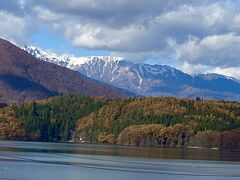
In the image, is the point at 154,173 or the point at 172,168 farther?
the point at 172,168

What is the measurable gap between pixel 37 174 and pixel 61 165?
2078 centimetres

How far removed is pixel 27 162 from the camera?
125 metres

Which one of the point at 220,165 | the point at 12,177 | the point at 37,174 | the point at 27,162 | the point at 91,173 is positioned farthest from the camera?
the point at 220,165

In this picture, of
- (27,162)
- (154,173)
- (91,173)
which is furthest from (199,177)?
(27,162)

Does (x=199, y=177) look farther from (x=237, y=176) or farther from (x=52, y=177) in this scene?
(x=52, y=177)

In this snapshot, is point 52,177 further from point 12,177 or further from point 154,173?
point 154,173

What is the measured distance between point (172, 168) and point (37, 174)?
32.1 m

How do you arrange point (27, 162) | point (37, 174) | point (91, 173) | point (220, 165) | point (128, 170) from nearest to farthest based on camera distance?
point (37, 174), point (91, 173), point (128, 170), point (27, 162), point (220, 165)

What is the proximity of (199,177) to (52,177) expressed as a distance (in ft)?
77.9

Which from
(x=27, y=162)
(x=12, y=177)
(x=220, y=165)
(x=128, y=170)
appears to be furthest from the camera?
(x=220, y=165)

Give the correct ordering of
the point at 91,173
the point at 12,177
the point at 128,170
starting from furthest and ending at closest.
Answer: the point at 128,170 → the point at 91,173 → the point at 12,177

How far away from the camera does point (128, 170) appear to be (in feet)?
382

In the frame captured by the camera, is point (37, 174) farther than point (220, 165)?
No

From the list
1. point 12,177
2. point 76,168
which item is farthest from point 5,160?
point 12,177
